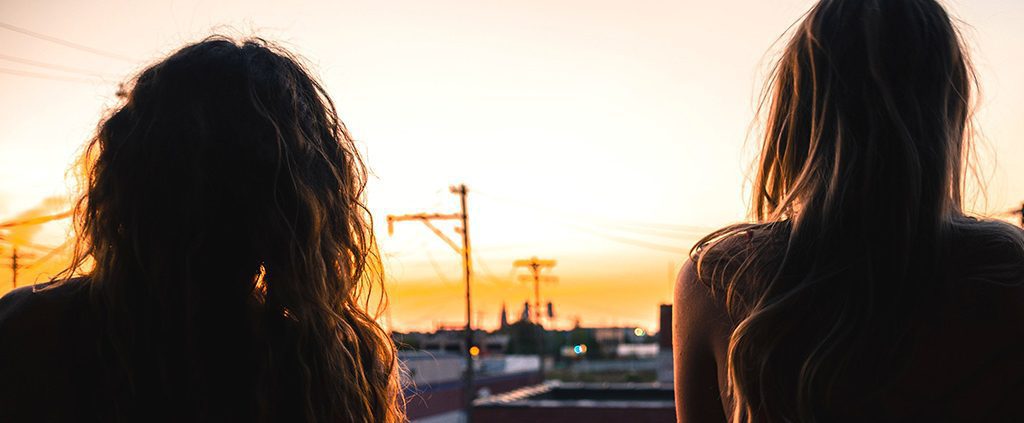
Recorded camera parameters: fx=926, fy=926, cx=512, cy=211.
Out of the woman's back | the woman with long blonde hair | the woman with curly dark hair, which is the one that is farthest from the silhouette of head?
the woman with curly dark hair

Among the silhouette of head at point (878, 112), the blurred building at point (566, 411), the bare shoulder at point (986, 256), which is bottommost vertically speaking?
the blurred building at point (566, 411)

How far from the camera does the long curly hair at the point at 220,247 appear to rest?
172 cm

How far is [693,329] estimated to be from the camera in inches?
74.1

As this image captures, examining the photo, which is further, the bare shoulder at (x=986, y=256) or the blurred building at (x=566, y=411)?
the blurred building at (x=566, y=411)

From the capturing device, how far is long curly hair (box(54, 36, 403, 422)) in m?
1.72

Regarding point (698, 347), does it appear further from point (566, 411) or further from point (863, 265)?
point (566, 411)

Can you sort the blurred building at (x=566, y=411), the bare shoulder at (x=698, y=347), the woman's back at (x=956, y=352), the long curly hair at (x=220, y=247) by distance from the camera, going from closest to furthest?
the woman's back at (x=956, y=352) < the long curly hair at (x=220, y=247) < the bare shoulder at (x=698, y=347) < the blurred building at (x=566, y=411)

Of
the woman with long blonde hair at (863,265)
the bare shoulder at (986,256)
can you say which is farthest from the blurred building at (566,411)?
the bare shoulder at (986,256)

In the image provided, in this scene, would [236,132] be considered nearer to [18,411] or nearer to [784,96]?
[18,411]

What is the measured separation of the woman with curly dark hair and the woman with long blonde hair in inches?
29.7

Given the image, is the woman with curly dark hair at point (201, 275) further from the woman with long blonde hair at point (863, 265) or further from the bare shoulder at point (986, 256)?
the bare shoulder at point (986, 256)

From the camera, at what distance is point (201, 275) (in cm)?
175

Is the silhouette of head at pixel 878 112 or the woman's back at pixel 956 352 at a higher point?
the silhouette of head at pixel 878 112

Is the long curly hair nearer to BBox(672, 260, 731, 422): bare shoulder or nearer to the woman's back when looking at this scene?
BBox(672, 260, 731, 422): bare shoulder
